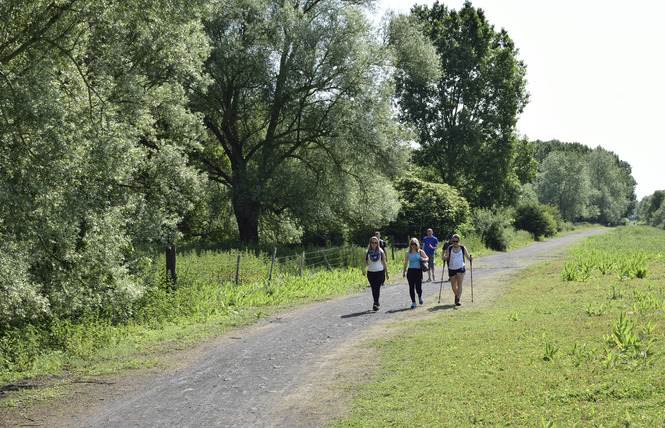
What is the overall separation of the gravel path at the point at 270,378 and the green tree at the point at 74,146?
304 cm

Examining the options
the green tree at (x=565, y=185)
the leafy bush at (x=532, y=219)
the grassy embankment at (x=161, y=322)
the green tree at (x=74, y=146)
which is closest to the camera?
the green tree at (x=74, y=146)

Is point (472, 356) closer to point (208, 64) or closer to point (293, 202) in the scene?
point (293, 202)

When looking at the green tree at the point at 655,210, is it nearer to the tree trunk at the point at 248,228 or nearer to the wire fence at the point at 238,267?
the tree trunk at the point at 248,228

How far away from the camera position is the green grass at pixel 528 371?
215 inches

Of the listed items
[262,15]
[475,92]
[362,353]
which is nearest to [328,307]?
[362,353]

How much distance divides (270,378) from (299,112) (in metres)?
18.7

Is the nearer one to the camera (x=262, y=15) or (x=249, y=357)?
(x=249, y=357)

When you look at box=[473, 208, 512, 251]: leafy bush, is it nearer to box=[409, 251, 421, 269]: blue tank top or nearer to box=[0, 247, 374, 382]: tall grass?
box=[0, 247, 374, 382]: tall grass

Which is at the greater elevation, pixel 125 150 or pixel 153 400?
pixel 125 150

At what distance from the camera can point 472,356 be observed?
8.13 metres

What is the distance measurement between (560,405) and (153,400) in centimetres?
531

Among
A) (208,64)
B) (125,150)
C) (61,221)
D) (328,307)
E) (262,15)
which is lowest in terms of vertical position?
(328,307)

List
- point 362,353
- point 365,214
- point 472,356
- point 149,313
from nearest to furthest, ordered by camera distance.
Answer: point 472,356 < point 362,353 < point 149,313 < point 365,214

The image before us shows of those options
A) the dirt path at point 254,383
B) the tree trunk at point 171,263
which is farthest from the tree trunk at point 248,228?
the dirt path at point 254,383
